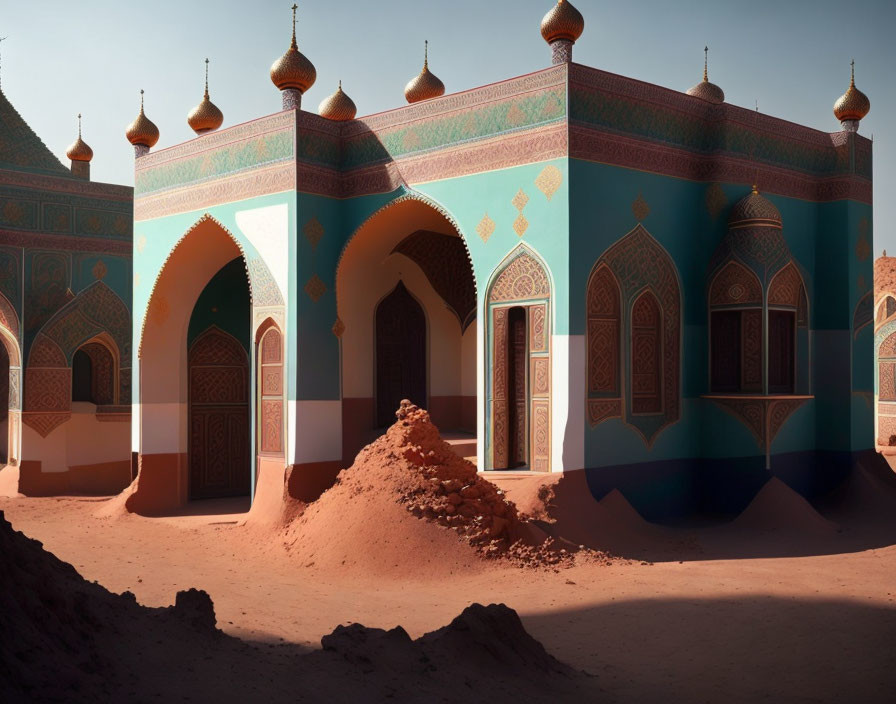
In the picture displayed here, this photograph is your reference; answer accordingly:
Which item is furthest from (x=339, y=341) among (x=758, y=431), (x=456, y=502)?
(x=758, y=431)

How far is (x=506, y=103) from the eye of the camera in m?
8.33

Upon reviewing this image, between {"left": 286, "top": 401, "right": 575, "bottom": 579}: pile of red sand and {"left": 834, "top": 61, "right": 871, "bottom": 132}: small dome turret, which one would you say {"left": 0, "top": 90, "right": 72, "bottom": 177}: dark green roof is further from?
{"left": 834, "top": 61, "right": 871, "bottom": 132}: small dome turret

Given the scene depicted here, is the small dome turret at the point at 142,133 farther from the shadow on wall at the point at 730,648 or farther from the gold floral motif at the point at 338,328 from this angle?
the shadow on wall at the point at 730,648

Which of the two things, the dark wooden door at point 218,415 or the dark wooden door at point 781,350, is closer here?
the dark wooden door at point 781,350

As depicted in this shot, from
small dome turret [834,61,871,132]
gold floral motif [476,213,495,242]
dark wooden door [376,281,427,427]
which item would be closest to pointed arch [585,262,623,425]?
gold floral motif [476,213,495,242]

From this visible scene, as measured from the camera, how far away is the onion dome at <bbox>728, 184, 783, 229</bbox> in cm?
884

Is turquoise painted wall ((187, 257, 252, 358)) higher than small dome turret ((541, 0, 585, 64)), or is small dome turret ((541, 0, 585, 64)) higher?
small dome turret ((541, 0, 585, 64))

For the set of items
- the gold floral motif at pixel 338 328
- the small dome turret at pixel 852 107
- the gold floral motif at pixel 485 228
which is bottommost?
the gold floral motif at pixel 338 328

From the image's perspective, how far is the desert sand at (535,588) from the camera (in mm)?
4180

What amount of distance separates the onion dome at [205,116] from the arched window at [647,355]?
665cm

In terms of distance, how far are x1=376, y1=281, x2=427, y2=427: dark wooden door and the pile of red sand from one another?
299 centimetres

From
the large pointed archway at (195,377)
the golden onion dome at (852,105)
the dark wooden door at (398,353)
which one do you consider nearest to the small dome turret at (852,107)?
the golden onion dome at (852,105)

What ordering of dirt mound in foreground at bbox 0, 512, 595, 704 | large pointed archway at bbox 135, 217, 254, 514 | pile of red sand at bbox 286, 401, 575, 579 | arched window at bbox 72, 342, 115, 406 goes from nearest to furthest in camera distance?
dirt mound in foreground at bbox 0, 512, 595, 704
pile of red sand at bbox 286, 401, 575, 579
large pointed archway at bbox 135, 217, 254, 514
arched window at bbox 72, 342, 115, 406

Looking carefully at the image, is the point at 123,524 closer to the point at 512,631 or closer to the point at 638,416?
the point at 638,416
